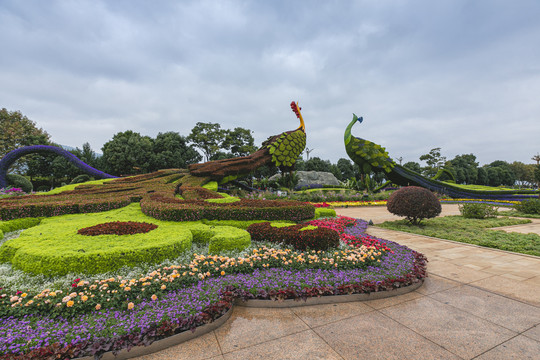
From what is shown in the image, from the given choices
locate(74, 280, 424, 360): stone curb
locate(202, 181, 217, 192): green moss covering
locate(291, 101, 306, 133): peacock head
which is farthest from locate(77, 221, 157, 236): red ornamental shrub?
locate(291, 101, 306, 133): peacock head

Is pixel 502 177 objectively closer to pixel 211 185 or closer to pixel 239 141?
pixel 239 141

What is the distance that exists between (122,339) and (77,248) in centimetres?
231

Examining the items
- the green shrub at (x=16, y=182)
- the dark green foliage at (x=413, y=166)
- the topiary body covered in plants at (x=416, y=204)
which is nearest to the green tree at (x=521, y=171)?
the dark green foliage at (x=413, y=166)

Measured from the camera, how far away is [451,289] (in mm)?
3693

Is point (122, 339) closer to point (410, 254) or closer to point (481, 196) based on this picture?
point (410, 254)

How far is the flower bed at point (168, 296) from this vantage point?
7.45 ft

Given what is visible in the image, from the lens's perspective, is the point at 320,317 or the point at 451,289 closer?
the point at 320,317

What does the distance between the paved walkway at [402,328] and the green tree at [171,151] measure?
32210 mm

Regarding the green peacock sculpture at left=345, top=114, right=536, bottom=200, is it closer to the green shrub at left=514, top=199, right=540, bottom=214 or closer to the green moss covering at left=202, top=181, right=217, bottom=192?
the green shrub at left=514, top=199, right=540, bottom=214

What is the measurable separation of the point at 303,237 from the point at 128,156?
31231 millimetres

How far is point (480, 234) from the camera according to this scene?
7422 millimetres

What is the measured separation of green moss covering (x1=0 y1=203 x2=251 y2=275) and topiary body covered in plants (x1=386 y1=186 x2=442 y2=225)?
6.22 meters

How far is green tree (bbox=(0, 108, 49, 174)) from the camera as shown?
25.8 metres

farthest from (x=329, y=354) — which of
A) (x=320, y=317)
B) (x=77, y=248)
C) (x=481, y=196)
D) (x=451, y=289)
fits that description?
(x=481, y=196)
